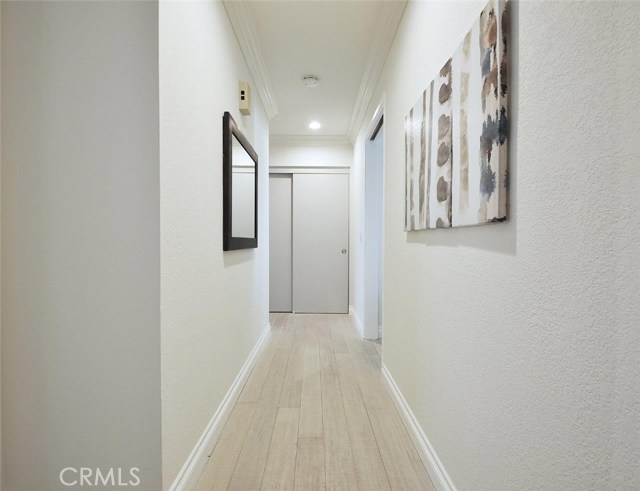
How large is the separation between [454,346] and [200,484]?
46.7 inches

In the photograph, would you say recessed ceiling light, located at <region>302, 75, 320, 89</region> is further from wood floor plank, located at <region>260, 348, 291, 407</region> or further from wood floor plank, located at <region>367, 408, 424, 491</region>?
wood floor plank, located at <region>367, 408, 424, 491</region>

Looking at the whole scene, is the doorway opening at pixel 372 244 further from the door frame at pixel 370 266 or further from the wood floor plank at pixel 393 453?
the wood floor plank at pixel 393 453

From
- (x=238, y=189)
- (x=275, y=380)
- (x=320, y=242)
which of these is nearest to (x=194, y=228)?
(x=238, y=189)

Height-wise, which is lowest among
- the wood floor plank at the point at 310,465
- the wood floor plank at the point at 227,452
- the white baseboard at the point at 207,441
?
the wood floor plank at the point at 227,452

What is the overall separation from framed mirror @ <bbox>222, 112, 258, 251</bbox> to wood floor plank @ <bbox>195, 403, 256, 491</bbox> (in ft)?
3.17

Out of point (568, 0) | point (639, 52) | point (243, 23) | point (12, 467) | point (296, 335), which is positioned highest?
point (243, 23)

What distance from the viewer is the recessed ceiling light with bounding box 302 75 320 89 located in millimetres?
3148

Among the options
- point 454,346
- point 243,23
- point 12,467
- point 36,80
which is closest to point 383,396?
point 454,346

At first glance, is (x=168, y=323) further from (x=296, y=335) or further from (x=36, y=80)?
(x=296, y=335)

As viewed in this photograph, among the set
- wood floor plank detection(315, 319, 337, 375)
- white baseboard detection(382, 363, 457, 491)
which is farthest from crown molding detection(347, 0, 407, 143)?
wood floor plank detection(315, 319, 337, 375)

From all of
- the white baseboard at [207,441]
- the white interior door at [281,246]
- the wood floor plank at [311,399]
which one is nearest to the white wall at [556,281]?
the wood floor plank at [311,399]

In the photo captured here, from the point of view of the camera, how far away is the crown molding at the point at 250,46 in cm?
215

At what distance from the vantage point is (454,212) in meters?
1.30

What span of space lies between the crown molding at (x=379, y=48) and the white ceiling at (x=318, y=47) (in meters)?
0.01
